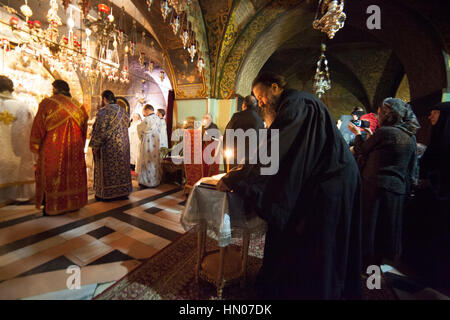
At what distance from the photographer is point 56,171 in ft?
9.83

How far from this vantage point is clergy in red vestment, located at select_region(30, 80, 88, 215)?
294 cm

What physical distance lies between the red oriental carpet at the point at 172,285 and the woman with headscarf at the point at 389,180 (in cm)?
43

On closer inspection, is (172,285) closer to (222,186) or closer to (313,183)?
(222,186)

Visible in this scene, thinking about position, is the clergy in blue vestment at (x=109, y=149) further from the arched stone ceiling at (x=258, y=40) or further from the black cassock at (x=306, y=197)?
the black cassock at (x=306, y=197)

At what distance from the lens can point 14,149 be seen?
3391mm

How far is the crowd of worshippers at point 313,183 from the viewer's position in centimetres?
118

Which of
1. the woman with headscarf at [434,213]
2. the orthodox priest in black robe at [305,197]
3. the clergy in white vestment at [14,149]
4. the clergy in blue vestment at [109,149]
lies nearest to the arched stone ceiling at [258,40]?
the clergy in blue vestment at [109,149]

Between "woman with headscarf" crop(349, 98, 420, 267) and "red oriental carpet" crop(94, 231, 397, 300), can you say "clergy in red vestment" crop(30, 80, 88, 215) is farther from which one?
"woman with headscarf" crop(349, 98, 420, 267)

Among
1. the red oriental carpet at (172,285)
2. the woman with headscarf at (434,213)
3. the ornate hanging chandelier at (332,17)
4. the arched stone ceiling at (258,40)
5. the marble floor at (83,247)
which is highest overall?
the arched stone ceiling at (258,40)

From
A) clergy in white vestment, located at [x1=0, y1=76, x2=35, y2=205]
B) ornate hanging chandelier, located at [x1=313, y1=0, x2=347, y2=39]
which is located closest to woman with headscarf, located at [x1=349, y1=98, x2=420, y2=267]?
ornate hanging chandelier, located at [x1=313, y1=0, x2=347, y2=39]

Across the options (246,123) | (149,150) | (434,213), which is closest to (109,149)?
(149,150)

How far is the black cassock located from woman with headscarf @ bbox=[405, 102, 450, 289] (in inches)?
54.6
